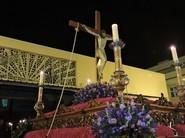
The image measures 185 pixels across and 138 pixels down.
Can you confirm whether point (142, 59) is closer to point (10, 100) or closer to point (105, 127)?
point (10, 100)

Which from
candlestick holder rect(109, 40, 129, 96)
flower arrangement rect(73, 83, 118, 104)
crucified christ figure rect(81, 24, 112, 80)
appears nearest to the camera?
candlestick holder rect(109, 40, 129, 96)

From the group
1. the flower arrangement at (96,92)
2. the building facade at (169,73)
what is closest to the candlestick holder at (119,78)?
the flower arrangement at (96,92)

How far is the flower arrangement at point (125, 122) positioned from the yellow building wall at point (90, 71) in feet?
8.39

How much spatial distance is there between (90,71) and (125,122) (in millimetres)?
3119

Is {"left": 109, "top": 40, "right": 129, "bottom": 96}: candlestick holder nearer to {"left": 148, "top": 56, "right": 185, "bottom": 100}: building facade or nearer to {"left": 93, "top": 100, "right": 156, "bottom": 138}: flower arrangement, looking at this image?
{"left": 93, "top": 100, "right": 156, "bottom": 138}: flower arrangement

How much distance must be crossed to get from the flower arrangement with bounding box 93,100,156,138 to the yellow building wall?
8.39 ft

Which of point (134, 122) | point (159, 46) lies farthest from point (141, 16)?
point (134, 122)

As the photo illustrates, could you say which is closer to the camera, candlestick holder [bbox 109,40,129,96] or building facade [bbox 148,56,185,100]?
candlestick holder [bbox 109,40,129,96]

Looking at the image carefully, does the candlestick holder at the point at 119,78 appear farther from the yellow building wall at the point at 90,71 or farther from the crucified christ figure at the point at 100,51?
the yellow building wall at the point at 90,71

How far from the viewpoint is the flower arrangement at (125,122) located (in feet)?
3.38

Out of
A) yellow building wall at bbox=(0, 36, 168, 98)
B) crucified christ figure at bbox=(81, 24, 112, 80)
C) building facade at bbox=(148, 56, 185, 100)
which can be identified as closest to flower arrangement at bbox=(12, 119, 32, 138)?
crucified christ figure at bbox=(81, 24, 112, 80)

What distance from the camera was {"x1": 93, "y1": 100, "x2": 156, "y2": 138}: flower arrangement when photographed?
103cm

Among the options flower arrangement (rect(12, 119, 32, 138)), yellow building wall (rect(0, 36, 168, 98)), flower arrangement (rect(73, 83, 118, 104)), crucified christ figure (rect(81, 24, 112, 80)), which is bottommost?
flower arrangement (rect(12, 119, 32, 138))

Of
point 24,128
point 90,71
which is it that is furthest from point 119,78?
point 90,71
